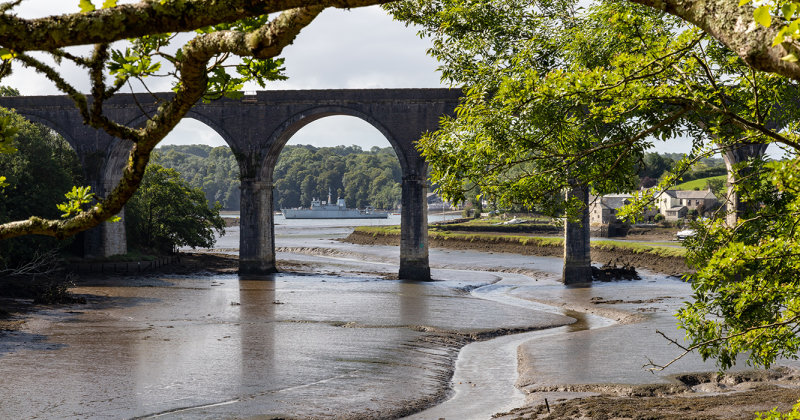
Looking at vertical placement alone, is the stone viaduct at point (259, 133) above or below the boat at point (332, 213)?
above

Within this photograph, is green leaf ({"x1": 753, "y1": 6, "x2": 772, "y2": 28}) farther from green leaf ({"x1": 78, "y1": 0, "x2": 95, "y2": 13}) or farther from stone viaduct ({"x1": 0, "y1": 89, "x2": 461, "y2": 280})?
stone viaduct ({"x1": 0, "y1": 89, "x2": 461, "y2": 280})

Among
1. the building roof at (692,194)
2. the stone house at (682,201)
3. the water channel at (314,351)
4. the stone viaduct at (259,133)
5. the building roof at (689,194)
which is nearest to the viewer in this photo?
the water channel at (314,351)

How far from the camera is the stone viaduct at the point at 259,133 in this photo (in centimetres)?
3219

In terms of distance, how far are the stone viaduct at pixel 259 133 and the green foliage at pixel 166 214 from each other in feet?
7.52

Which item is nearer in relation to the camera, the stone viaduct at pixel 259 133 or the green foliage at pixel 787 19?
the green foliage at pixel 787 19

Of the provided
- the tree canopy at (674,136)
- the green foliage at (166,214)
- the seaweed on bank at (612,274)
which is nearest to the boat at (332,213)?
the green foliage at (166,214)

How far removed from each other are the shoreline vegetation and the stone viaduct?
1229 centimetres

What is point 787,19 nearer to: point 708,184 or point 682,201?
point 682,201

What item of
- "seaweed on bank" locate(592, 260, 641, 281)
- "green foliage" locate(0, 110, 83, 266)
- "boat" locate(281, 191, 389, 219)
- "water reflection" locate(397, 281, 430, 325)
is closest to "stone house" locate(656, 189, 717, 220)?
"seaweed on bank" locate(592, 260, 641, 281)

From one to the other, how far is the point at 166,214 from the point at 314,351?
25.6 m

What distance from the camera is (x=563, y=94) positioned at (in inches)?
230

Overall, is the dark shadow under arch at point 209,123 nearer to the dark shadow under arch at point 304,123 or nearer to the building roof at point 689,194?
the dark shadow under arch at point 304,123

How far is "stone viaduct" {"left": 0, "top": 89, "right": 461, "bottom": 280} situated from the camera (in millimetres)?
32188

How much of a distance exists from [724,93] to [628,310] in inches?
734
